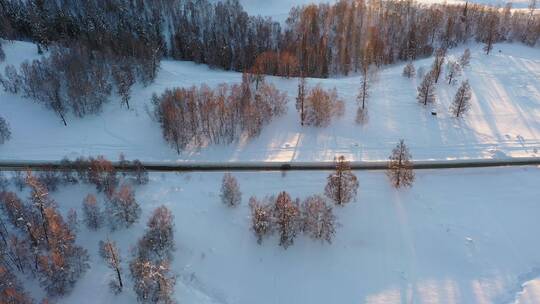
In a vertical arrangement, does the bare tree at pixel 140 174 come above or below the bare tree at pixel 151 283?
above

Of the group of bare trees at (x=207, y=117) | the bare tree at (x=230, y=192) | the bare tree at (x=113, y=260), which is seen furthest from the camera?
the group of bare trees at (x=207, y=117)

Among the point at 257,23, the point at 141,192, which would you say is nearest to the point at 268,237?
the point at 141,192

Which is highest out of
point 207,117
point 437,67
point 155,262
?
point 437,67

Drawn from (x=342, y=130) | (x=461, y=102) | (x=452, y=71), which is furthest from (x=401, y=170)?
(x=452, y=71)

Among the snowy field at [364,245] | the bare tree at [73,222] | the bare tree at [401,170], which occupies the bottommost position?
the snowy field at [364,245]

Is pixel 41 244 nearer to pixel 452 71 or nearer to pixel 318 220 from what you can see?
pixel 318 220

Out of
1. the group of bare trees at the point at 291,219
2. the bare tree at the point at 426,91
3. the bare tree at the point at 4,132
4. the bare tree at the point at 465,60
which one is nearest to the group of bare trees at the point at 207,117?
the group of bare trees at the point at 291,219

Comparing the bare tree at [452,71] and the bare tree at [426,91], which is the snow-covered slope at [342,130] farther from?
the bare tree at [452,71]
